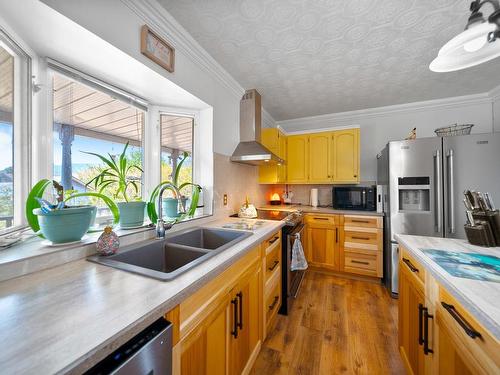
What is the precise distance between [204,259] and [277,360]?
3.49ft

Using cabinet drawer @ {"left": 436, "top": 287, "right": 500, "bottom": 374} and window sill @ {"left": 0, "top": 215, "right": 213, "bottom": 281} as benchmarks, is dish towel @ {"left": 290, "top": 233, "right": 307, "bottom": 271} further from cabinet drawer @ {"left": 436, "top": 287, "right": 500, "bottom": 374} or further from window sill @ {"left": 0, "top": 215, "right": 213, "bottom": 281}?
window sill @ {"left": 0, "top": 215, "right": 213, "bottom": 281}

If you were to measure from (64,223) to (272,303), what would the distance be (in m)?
1.51

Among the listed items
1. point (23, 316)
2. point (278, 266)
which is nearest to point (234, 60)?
point (278, 266)

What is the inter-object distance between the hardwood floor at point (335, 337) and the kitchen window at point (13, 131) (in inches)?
A: 64.9

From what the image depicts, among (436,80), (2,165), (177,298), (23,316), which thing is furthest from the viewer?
(436,80)

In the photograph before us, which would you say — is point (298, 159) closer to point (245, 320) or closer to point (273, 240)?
point (273, 240)

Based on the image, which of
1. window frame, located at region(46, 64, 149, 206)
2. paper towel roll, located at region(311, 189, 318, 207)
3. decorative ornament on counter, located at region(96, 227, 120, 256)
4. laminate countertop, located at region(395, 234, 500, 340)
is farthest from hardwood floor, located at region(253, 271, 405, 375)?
window frame, located at region(46, 64, 149, 206)

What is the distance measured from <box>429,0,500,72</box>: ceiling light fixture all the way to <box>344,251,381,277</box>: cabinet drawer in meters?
2.17

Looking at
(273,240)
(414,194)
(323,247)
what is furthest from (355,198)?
(273,240)

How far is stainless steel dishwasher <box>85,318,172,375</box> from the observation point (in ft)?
1.49

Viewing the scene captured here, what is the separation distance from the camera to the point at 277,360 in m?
1.38

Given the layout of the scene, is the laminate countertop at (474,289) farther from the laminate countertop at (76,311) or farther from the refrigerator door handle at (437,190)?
the refrigerator door handle at (437,190)

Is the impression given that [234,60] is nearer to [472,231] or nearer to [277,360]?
[472,231]

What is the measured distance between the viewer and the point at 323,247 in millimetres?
2723
